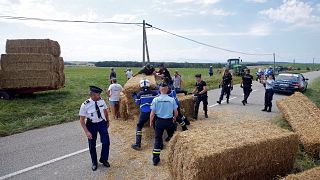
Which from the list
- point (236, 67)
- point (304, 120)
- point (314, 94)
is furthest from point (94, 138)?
point (236, 67)

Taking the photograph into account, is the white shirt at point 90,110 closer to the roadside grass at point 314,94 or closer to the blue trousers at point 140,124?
the blue trousers at point 140,124

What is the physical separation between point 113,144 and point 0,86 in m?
12.2

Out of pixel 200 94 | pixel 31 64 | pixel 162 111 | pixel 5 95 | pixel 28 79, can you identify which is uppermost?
pixel 31 64

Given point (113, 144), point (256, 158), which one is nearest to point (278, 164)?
point (256, 158)

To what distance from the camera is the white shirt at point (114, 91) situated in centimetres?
1301

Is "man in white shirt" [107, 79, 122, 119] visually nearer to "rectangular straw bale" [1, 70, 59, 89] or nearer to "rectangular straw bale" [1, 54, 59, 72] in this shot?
"rectangular straw bale" [1, 70, 59, 89]

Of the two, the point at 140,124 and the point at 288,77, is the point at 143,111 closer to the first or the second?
the point at 140,124

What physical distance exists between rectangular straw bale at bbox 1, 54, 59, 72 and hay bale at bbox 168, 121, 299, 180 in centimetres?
1529

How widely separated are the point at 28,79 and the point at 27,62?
985 mm

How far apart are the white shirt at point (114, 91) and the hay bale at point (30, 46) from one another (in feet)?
32.0

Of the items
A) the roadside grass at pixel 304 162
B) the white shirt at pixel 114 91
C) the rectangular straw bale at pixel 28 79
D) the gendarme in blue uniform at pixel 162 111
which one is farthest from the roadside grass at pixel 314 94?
the rectangular straw bale at pixel 28 79

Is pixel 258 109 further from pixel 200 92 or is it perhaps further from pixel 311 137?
pixel 311 137

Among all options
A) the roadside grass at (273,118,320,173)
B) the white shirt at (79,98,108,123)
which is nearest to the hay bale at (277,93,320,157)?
the roadside grass at (273,118,320,173)

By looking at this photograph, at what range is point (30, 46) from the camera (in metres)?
20.8
